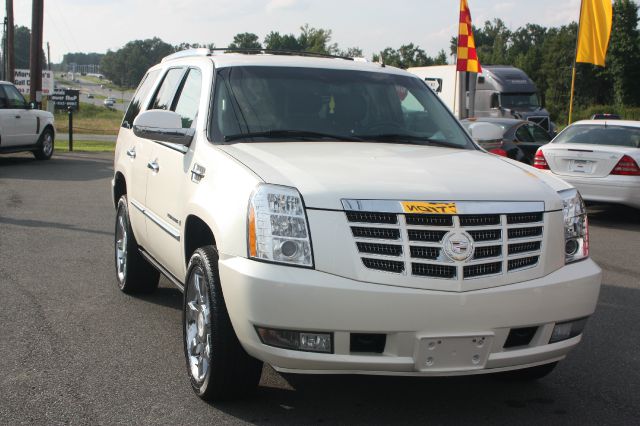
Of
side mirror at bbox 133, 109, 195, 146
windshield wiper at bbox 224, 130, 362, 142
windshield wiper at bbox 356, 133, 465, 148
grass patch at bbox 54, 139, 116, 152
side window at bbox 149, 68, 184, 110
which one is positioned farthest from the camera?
grass patch at bbox 54, 139, 116, 152

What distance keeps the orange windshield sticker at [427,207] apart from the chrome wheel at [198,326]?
1151mm

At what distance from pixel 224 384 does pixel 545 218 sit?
1836 mm

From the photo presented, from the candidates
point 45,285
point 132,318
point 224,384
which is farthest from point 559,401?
point 45,285

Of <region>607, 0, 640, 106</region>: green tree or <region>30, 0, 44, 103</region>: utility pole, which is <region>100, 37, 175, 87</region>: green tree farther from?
<region>30, 0, 44, 103</region>: utility pole

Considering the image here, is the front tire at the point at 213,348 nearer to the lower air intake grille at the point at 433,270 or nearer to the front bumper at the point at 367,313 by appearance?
the front bumper at the point at 367,313

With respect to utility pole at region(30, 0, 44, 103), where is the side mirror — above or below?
below

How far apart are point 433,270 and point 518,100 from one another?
29.9 metres

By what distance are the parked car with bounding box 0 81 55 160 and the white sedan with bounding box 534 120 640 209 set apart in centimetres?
1242

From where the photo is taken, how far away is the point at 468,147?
5.51 metres

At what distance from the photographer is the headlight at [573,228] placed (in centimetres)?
442

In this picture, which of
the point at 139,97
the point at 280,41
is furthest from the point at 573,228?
the point at 280,41

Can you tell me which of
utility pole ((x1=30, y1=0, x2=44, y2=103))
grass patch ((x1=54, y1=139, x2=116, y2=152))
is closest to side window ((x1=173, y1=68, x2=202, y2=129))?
grass patch ((x1=54, y1=139, x2=116, y2=152))

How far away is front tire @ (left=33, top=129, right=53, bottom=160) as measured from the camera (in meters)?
21.4

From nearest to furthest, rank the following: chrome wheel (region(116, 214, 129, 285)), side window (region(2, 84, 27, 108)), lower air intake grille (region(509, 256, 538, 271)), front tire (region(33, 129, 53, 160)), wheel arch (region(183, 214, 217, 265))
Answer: lower air intake grille (region(509, 256, 538, 271)), wheel arch (region(183, 214, 217, 265)), chrome wheel (region(116, 214, 129, 285)), side window (region(2, 84, 27, 108)), front tire (region(33, 129, 53, 160))
